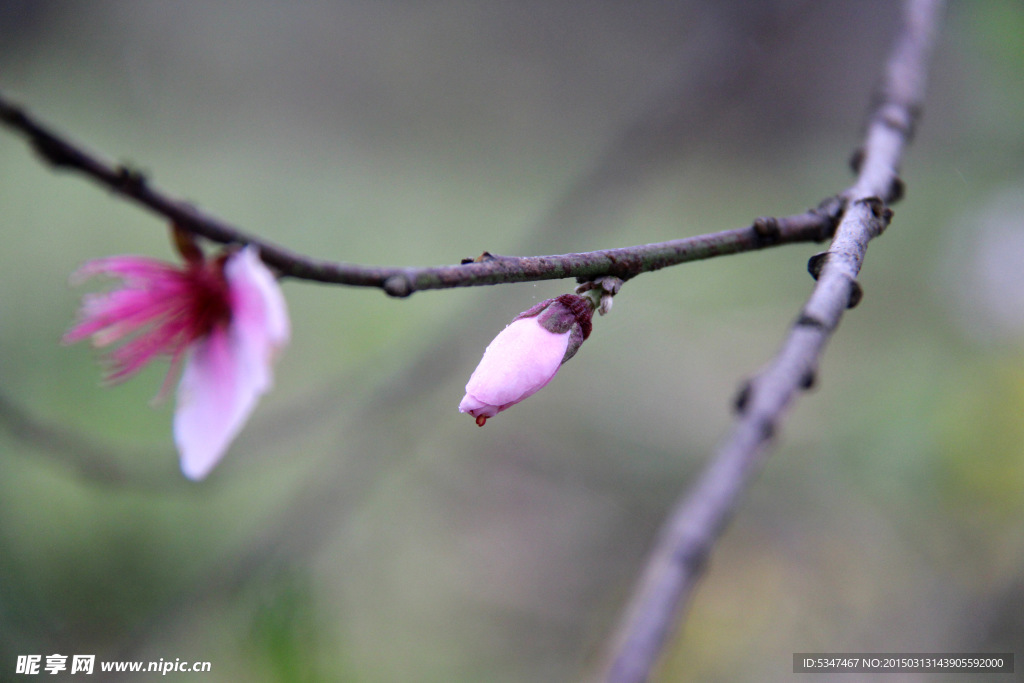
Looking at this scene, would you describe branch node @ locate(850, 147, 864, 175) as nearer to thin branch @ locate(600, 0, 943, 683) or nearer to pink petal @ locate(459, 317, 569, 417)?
thin branch @ locate(600, 0, 943, 683)

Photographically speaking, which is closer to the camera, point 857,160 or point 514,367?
point 514,367

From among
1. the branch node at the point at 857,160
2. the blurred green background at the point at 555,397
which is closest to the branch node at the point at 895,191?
the branch node at the point at 857,160

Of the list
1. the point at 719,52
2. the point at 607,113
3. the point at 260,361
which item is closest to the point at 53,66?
the point at 607,113

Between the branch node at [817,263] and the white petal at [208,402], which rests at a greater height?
the white petal at [208,402]

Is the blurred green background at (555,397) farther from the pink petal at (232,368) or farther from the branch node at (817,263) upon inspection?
the branch node at (817,263)

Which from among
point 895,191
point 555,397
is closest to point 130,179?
point 895,191

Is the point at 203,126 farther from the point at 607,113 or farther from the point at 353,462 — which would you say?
the point at 353,462

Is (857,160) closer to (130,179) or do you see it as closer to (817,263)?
(817,263)
